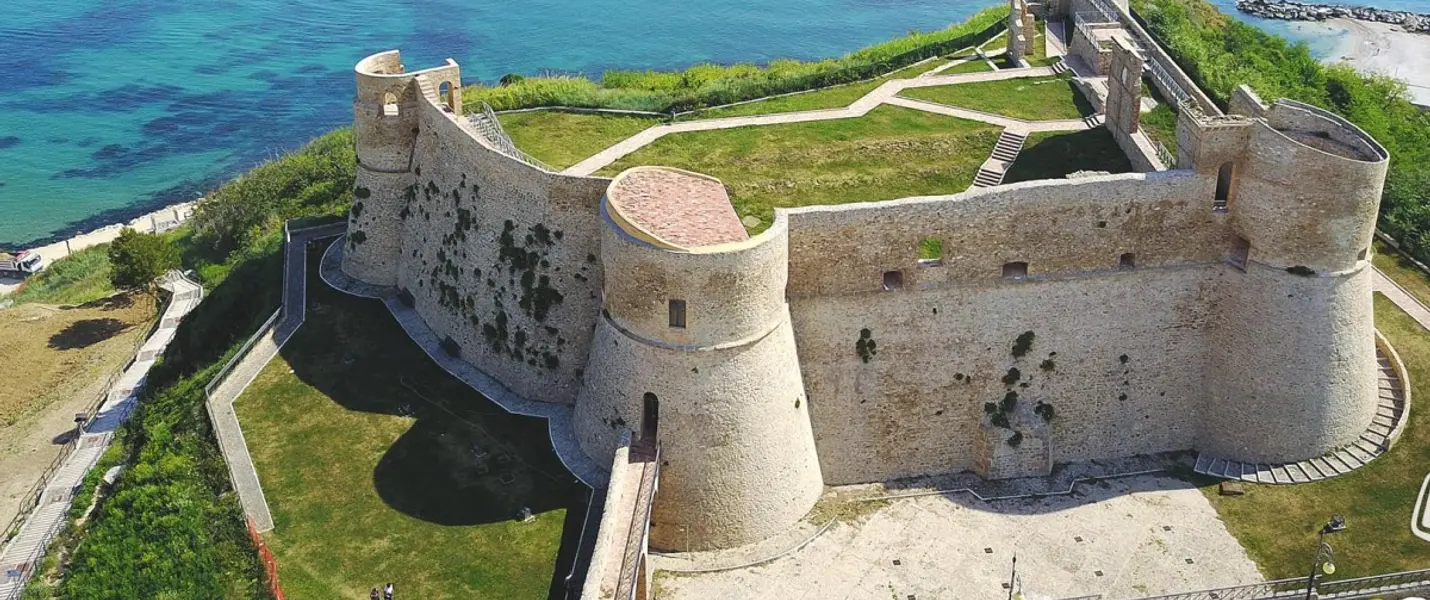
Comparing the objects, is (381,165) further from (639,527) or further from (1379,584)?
(1379,584)

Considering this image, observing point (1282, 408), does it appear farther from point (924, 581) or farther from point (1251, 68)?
point (1251, 68)

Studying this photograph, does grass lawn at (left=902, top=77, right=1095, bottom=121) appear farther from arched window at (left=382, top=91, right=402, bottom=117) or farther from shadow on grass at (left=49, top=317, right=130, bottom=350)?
shadow on grass at (left=49, top=317, right=130, bottom=350)

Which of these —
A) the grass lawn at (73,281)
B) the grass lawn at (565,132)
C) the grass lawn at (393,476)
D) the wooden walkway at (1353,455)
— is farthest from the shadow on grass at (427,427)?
the grass lawn at (73,281)

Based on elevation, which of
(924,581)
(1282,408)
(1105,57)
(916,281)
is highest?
(1105,57)

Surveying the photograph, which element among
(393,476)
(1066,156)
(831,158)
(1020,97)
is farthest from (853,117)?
(393,476)

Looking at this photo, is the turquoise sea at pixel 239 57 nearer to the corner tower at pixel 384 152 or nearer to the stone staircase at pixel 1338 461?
the corner tower at pixel 384 152

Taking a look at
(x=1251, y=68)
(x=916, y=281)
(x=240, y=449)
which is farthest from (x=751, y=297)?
(x=1251, y=68)
